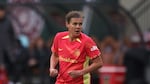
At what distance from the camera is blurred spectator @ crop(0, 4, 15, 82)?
17.6m

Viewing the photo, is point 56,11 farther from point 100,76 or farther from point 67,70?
point 67,70

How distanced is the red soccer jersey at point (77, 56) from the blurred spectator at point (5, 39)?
264 inches

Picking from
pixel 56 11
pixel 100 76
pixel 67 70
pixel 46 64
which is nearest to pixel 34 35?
pixel 56 11

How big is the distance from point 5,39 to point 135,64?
2747 millimetres

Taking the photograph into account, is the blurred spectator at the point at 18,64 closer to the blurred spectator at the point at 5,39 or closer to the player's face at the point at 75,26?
the blurred spectator at the point at 5,39

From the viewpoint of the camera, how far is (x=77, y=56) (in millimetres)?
10914

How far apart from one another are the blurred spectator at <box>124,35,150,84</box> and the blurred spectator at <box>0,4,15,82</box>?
2.41 m

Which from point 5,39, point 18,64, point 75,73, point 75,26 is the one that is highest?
point 75,26

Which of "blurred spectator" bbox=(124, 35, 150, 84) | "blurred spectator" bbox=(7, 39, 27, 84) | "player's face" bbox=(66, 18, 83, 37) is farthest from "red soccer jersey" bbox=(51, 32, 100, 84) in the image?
"blurred spectator" bbox=(7, 39, 27, 84)

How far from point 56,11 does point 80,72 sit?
938 cm

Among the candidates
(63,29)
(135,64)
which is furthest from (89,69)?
(63,29)

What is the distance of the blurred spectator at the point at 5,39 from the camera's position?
17641mm

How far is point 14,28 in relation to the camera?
1888 centimetres

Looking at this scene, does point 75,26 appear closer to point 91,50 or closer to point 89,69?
point 91,50
